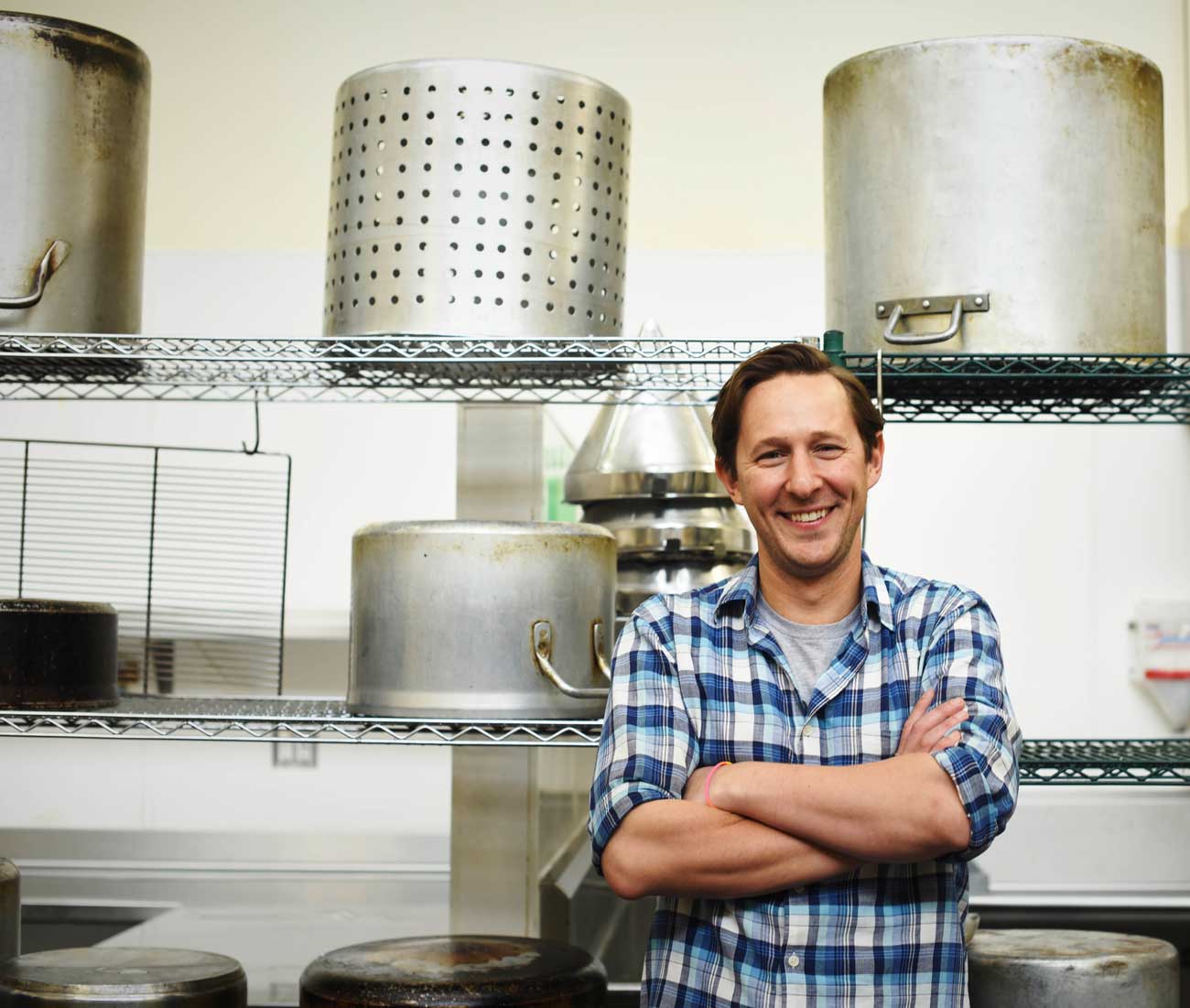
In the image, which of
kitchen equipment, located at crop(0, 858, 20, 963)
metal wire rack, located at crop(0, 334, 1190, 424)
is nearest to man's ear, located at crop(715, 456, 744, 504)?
metal wire rack, located at crop(0, 334, 1190, 424)

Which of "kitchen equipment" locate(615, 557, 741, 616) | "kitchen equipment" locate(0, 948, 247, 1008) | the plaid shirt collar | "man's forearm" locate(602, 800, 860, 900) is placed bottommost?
"kitchen equipment" locate(0, 948, 247, 1008)

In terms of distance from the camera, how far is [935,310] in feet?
4.84

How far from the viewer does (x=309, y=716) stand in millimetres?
1496

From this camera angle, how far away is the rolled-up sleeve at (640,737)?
1.12 meters

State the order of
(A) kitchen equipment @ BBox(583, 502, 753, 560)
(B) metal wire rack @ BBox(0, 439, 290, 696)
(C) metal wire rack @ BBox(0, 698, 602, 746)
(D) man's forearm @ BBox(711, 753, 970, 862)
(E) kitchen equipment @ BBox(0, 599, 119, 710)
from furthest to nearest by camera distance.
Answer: (B) metal wire rack @ BBox(0, 439, 290, 696)
(A) kitchen equipment @ BBox(583, 502, 753, 560)
(E) kitchen equipment @ BBox(0, 599, 119, 710)
(C) metal wire rack @ BBox(0, 698, 602, 746)
(D) man's forearm @ BBox(711, 753, 970, 862)

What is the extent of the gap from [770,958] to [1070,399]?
0.89m

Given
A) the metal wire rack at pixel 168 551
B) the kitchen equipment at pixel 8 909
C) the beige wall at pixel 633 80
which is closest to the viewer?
the kitchen equipment at pixel 8 909

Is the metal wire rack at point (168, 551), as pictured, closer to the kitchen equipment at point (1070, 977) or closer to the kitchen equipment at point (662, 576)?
the kitchen equipment at point (662, 576)

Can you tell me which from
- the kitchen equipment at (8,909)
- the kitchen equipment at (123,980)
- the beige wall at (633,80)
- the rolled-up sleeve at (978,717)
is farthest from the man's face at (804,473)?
the beige wall at (633,80)

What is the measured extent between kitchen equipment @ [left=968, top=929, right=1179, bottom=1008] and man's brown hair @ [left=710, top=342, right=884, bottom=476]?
0.59 m

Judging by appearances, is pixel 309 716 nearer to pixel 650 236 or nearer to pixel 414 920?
pixel 414 920

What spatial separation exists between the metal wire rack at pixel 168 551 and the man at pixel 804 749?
1.69 meters

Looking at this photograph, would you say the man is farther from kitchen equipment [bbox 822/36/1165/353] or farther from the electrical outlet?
the electrical outlet

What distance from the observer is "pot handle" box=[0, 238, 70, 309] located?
153 centimetres
